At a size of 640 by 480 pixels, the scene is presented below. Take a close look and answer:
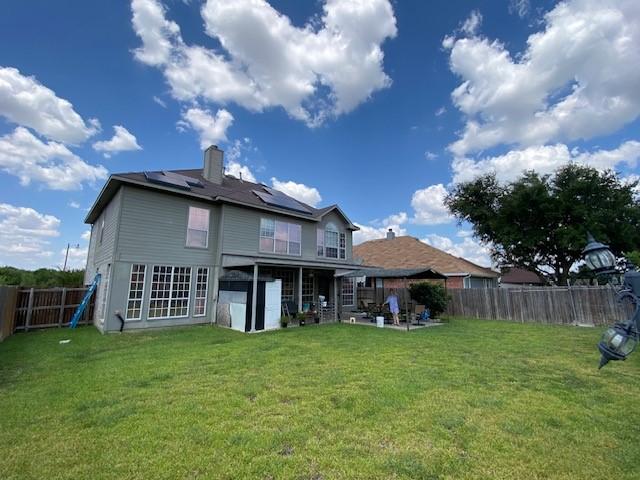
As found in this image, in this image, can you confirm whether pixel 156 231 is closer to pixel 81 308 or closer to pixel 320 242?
pixel 81 308

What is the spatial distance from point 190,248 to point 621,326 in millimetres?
12784

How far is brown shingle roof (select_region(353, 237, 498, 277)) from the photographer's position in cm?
2206

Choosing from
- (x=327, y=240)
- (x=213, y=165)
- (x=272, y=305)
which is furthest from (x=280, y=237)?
(x=213, y=165)

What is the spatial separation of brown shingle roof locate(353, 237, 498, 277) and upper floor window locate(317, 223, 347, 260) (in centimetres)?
751

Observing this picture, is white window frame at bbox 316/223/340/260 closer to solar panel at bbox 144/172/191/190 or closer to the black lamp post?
solar panel at bbox 144/172/191/190

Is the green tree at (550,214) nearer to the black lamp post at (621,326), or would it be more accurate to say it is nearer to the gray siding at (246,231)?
the gray siding at (246,231)

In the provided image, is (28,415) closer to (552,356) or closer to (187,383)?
(187,383)

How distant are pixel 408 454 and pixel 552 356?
21.4 ft

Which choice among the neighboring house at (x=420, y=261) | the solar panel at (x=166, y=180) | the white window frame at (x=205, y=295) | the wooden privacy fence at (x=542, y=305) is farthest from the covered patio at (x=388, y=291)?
the solar panel at (x=166, y=180)

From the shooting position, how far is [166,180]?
11.9m

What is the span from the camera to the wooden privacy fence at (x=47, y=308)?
422 inches

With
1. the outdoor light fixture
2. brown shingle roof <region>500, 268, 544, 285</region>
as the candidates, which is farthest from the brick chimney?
brown shingle roof <region>500, 268, 544, 285</region>

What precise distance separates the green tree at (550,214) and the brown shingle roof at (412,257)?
3.38 m

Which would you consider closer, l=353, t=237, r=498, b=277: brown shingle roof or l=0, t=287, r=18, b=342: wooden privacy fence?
l=0, t=287, r=18, b=342: wooden privacy fence
